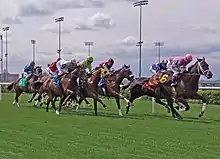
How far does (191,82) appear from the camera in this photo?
16.2m

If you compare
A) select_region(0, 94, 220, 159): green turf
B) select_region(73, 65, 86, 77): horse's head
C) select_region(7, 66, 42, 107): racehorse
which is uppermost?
select_region(73, 65, 86, 77): horse's head

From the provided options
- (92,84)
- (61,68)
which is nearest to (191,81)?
(92,84)

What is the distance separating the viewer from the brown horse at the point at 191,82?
52.5 feet

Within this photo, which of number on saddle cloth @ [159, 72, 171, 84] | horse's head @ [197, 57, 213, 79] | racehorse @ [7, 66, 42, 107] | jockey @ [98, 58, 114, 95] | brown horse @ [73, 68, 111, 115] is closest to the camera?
horse's head @ [197, 57, 213, 79]

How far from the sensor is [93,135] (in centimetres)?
1120

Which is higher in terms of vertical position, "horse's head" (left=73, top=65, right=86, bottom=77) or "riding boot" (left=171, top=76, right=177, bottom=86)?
"horse's head" (left=73, top=65, right=86, bottom=77)

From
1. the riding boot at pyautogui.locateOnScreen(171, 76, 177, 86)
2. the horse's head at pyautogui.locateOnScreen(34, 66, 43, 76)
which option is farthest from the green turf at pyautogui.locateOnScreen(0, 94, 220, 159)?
the horse's head at pyautogui.locateOnScreen(34, 66, 43, 76)

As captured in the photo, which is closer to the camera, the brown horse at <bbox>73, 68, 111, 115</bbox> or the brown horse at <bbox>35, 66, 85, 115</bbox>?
the brown horse at <bbox>35, 66, 85, 115</bbox>

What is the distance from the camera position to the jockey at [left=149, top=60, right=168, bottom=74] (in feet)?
59.9

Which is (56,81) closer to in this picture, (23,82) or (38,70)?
(23,82)

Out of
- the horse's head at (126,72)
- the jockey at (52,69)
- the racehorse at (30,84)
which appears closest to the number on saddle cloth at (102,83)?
the horse's head at (126,72)

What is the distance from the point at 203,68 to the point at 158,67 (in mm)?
3014

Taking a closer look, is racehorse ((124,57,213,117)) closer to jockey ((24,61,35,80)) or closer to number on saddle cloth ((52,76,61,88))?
number on saddle cloth ((52,76,61,88))

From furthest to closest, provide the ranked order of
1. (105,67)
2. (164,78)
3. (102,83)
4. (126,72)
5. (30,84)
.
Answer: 1. (30,84)
2. (102,83)
3. (105,67)
4. (126,72)
5. (164,78)
